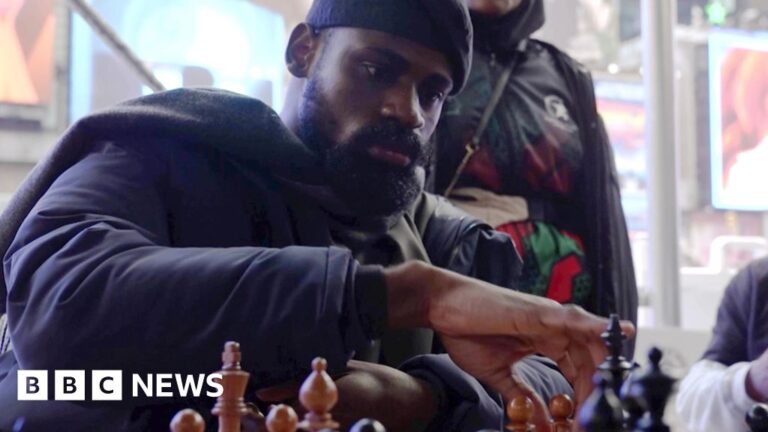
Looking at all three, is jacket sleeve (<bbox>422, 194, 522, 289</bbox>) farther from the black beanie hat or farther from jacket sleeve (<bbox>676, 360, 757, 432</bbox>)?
jacket sleeve (<bbox>676, 360, 757, 432</bbox>)

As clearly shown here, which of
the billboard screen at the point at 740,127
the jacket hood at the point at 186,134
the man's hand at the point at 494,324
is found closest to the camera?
the man's hand at the point at 494,324

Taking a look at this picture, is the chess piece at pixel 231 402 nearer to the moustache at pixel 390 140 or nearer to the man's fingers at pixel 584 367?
the man's fingers at pixel 584 367

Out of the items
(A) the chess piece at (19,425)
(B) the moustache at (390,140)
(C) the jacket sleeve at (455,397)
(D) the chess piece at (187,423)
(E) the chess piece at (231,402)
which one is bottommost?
(A) the chess piece at (19,425)

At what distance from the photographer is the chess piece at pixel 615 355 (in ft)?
2.20

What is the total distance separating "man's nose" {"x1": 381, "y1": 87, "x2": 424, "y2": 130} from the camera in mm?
1099

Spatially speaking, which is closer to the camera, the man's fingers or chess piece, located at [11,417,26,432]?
the man's fingers

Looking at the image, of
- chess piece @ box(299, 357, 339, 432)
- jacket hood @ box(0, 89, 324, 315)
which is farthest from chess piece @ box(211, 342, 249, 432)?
jacket hood @ box(0, 89, 324, 315)

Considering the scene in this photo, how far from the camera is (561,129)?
1.80m

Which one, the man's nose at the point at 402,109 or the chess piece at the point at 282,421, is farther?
the man's nose at the point at 402,109

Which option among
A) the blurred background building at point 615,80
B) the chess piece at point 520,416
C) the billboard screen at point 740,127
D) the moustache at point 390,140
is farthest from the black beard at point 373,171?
the billboard screen at point 740,127

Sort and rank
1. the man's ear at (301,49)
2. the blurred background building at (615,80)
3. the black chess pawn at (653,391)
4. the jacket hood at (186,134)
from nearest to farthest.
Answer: the black chess pawn at (653,391)
the jacket hood at (186,134)
the man's ear at (301,49)
the blurred background building at (615,80)

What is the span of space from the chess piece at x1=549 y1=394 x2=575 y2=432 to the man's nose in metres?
0.40

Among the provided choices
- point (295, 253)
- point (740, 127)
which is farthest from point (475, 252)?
point (740, 127)

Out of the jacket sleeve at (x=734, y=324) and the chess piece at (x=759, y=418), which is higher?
the chess piece at (x=759, y=418)
